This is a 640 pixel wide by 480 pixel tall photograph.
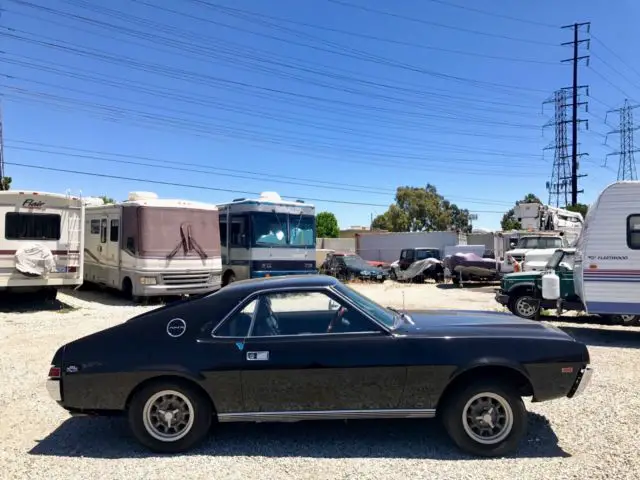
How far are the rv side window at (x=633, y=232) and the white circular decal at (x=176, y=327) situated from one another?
26.7ft

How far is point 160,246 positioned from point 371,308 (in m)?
10.5

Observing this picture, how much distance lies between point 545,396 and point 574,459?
53cm

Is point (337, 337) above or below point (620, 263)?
below

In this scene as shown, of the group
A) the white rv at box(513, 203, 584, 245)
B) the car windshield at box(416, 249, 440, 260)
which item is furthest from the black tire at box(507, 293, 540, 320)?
the car windshield at box(416, 249, 440, 260)

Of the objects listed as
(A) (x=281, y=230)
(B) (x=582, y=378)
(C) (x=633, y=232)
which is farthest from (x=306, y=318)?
(A) (x=281, y=230)

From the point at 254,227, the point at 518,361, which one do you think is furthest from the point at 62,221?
the point at 518,361

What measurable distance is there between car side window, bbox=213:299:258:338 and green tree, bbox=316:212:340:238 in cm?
6563

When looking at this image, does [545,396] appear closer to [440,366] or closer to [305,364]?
[440,366]

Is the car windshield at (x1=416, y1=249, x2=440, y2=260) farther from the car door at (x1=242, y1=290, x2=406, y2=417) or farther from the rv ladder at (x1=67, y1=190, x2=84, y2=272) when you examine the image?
the car door at (x1=242, y1=290, x2=406, y2=417)

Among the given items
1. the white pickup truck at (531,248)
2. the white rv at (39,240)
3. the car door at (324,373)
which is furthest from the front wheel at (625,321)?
the white rv at (39,240)

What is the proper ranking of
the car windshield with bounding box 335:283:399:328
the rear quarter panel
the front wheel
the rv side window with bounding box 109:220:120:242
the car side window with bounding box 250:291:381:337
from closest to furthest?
the rear quarter panel, the car side window with bounding box 250:291:381:337, the car windshield with bounding box 335:283:399:328, the front wheel, the rv side window with bounding box 109:220:120:242

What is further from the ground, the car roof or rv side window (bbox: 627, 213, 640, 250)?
rv side window (bbox: 627, 213, 640, 250)

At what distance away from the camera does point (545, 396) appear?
4359 millimetres

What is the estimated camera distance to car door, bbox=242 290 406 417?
4.32 m
